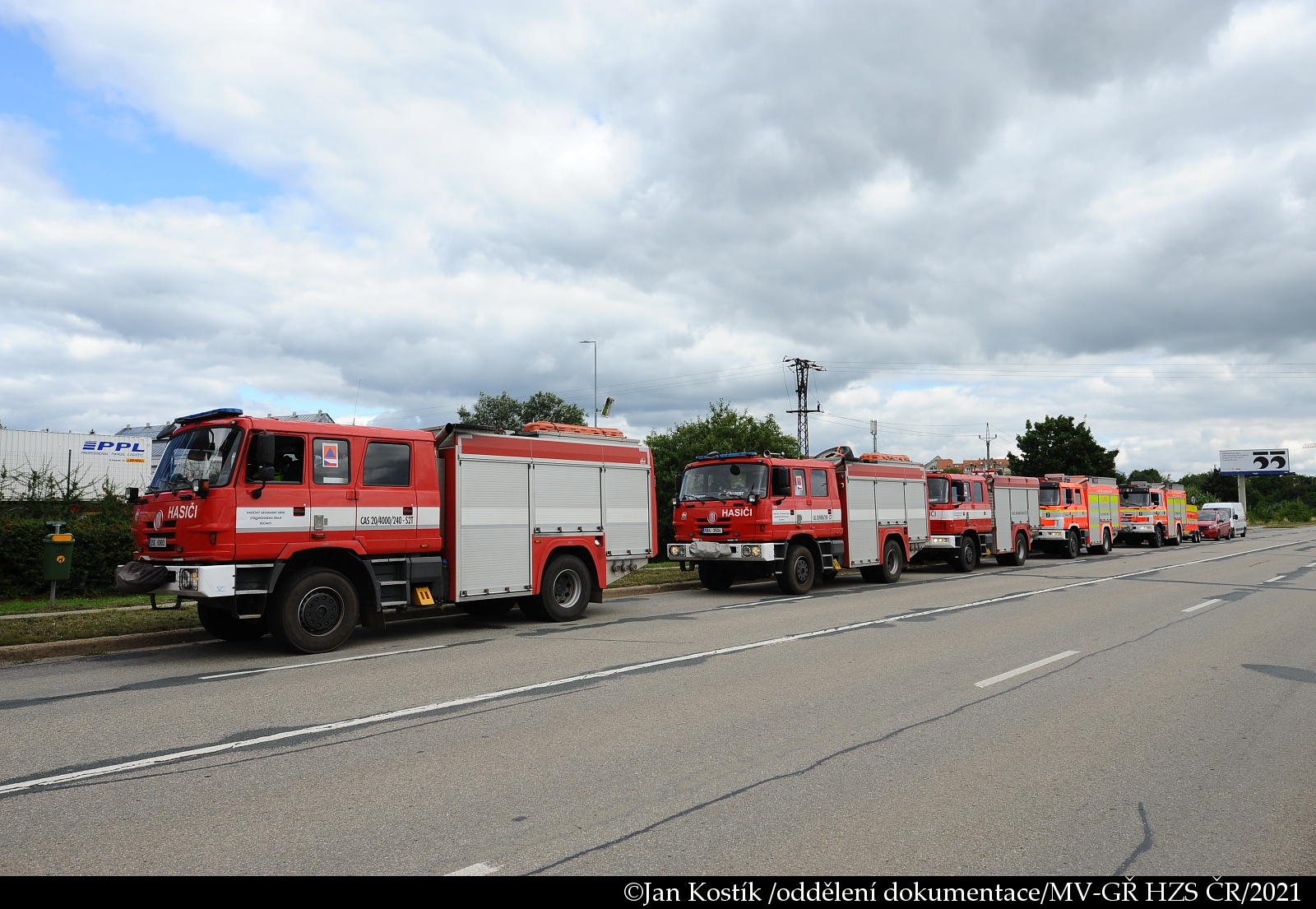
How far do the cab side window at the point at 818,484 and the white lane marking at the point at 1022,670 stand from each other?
8.59m

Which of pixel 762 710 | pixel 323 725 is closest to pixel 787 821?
pixel 762 710

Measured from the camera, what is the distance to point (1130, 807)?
15.1ft

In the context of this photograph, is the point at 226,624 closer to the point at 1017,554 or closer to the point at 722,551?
the point at 722,551

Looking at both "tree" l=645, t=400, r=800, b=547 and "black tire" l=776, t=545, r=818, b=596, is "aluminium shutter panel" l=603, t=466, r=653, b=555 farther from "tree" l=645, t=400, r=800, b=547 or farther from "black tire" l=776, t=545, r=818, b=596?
"tree" l=645, t=400, r=800, b=547

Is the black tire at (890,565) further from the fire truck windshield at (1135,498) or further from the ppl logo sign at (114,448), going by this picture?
the ppl logo sign at (114,448)

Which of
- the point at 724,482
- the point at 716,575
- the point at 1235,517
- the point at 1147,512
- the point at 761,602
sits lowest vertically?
the point at 761,602

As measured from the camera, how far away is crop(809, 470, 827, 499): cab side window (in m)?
18.0

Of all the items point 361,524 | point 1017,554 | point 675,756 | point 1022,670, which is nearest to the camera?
point 675,756

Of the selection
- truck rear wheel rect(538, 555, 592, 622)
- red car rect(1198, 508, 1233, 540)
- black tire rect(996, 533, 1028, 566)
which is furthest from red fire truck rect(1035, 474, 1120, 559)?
truck rear wheel rect(538, 555, 592, 622)

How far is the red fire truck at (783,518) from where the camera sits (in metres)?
16.8

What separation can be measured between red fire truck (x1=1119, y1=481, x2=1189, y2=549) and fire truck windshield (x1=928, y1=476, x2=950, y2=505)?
750 inches

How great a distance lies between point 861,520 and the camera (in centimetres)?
1944

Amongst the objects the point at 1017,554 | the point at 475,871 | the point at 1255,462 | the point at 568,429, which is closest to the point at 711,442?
the point at 1017,554

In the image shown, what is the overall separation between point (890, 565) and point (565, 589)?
10013mm
